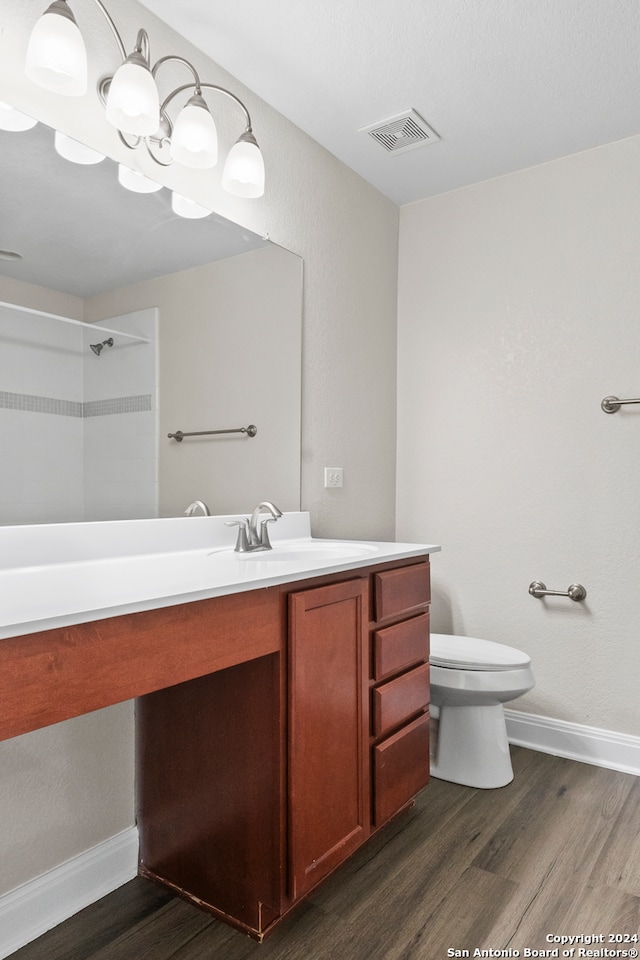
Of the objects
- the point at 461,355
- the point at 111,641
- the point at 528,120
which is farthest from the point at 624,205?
the point at 111,641

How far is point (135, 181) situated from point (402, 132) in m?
1.09

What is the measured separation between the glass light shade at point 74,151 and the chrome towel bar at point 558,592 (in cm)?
→ 203

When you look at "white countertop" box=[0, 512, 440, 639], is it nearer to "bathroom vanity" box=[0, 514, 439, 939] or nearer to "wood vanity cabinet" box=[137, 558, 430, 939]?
"bathroom vanity" box=[0, 514, 439, 939]

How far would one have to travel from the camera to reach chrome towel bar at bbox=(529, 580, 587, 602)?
233cm

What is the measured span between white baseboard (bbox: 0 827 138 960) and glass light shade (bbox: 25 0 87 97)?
1.74m

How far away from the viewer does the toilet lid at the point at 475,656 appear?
6.73 feet

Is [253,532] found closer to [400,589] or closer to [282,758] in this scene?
[400,589]

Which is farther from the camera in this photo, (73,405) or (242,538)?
(242,538)

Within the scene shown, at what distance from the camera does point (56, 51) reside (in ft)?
4.32

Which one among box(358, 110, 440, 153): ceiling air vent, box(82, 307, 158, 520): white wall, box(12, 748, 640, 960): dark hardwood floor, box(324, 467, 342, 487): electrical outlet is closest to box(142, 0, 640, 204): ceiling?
box(358, 110, 440, 153): ceiling air vent

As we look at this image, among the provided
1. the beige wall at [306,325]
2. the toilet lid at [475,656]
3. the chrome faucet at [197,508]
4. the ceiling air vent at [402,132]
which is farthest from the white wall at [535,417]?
the chrome faucet at [197,508]

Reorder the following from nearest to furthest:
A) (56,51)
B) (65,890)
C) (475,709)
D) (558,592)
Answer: (56,51)
(65,890)
(475,709)
(558,592)

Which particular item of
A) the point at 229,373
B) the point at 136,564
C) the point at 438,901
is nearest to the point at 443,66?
the point at 229,373

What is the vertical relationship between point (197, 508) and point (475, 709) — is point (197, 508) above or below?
above
